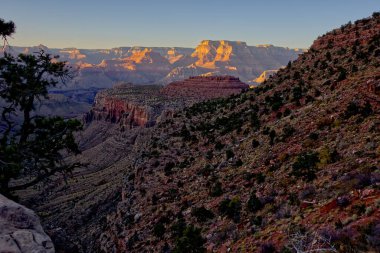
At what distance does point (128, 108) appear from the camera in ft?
447

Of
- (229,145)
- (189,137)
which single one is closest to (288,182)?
(229,145)

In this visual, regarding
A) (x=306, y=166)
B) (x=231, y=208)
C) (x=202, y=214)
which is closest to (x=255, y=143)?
(x=202, y=214)

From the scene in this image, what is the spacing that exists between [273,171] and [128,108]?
118166 mm

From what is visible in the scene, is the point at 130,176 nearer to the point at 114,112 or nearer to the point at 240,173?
the point at 240,173

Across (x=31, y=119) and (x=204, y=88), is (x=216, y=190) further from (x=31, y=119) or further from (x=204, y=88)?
(x=204, y=88)

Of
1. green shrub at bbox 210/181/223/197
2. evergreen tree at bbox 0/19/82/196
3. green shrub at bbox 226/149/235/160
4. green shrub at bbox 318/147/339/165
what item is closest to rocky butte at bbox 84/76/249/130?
green shrub at bbox 226/149/235/160

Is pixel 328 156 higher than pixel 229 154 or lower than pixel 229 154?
higher

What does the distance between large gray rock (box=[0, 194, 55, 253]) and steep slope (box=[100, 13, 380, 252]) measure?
283 inches

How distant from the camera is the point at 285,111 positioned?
1240 inches

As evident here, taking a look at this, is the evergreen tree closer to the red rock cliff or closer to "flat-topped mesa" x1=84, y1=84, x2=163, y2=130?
"flat-topped mesa" x1=84, y1=84, x2=163, y2=130

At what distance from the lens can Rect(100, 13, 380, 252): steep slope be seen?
47.2 feet

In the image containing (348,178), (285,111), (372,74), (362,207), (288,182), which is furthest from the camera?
(285,111)

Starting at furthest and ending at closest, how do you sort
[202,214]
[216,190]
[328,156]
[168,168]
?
[168,168] → [216,190] → [202,214] → [328,156]

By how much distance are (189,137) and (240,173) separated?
15.0 m
